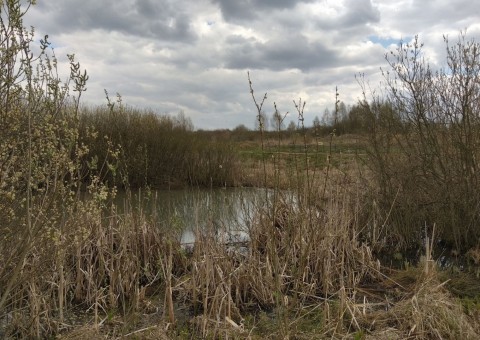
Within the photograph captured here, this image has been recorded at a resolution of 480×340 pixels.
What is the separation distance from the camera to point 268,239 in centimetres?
500

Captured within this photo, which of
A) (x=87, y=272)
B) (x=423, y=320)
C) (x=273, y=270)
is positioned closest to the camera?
(x=423, y=320)

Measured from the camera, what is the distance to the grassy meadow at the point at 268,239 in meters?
3.16

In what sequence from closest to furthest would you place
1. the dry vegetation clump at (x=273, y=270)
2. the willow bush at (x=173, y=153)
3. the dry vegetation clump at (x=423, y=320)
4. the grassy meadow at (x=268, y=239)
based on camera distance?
the grassy meadow at (x=268, y=239), the dry vegetation clump at (x=423, y=320), the dry vegetation clump at (x=273, y=270), the willow bush at (x=173, y=153)

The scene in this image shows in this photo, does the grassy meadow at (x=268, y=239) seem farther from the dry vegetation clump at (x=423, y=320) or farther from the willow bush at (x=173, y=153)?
the willow bush at (x=173, y=153)

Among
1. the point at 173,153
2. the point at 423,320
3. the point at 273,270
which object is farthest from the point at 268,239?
the point at 173,153

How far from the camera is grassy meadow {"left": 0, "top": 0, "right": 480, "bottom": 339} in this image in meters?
3.16

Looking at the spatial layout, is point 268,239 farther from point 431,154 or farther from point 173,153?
point 173,153

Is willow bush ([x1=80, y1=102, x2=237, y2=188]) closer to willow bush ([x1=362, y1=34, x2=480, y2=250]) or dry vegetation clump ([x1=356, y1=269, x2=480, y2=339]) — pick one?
willow bush ([x1=362, y1=34, x2=480, y2=250])

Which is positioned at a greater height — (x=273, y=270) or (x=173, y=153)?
(x=173, y=153)

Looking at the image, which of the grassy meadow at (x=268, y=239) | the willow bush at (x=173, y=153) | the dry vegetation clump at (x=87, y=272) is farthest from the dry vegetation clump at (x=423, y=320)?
the willow bush at (x=173, y=153)

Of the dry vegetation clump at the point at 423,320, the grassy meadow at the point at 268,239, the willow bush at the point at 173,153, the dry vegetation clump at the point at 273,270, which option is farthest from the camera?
the willow bush at the point at 173,153

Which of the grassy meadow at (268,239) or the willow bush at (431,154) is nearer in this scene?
the grassy meadow at (268,239)

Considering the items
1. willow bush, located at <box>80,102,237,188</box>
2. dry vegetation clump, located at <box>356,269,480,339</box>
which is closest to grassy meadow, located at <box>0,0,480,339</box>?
dry vegetation clump, located at <box>356,269,480,339</box>

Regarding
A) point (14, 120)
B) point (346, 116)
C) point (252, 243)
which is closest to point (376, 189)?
point (346, 116)
